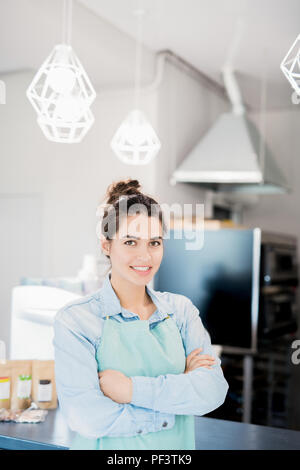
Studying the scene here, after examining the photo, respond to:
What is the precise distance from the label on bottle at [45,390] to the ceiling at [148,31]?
4.30 ft

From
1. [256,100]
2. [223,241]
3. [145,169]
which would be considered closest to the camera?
[223,241]

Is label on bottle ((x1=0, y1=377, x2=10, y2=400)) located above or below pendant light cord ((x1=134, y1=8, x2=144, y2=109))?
below

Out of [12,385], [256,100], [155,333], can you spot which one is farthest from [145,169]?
[155,333]

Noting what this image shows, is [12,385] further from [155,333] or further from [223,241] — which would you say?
[223,241]

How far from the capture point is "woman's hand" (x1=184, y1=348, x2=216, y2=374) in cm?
130

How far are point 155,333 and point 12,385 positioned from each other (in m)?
0.71

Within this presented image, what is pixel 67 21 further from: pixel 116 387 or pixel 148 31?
pixel 116 387

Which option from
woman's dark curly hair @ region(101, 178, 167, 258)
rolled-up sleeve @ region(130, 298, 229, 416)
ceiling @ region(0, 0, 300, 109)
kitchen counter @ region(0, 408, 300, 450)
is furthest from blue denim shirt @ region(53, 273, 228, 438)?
ceiling @ region(0, 0, 300, 109)

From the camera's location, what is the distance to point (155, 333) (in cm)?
134

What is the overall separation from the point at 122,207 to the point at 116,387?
0.41m

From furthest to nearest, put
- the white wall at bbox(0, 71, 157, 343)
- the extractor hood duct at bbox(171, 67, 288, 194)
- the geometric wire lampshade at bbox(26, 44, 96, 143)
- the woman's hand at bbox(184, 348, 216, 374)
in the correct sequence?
1. the extractor hood duct at bbox(171, 67, 288, 194)
2. the white wall at bbox(0, 71, 157, 343)
3. the geometric wire lampshade at bbox(26, 44, 96, 143)
4. the woman's hand at bbox(184, 348, 216, 374)

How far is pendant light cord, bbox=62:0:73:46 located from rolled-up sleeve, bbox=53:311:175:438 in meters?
1.79

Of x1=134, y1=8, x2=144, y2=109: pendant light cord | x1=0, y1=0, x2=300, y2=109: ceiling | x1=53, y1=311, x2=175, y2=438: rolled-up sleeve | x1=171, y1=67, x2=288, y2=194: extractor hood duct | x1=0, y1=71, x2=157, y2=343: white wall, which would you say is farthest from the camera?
x1=171, y1=67, x2=288, y2=194: extractor hood duct

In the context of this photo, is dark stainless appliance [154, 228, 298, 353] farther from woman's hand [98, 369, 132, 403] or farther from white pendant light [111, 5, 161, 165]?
woman's hand [98, 369, 132, 403]
